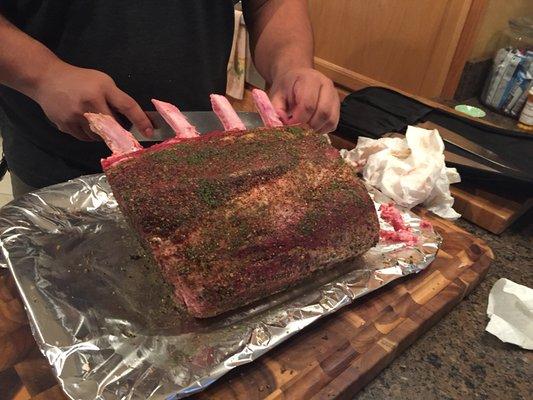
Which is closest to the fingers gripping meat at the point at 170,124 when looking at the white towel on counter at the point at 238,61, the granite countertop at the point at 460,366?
the granite countertop at the point at 460,366

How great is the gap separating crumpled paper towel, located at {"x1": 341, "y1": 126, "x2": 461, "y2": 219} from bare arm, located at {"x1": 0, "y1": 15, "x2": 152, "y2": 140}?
579mm

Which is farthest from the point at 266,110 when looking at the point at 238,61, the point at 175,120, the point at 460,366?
the point at 238,61

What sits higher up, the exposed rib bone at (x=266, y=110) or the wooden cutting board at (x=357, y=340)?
the exposed rib bone at (x=266, y=110)

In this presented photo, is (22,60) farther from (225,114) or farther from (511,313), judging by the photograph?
(511,313)

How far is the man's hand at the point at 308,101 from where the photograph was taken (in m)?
0.99

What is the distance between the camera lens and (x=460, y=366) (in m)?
0.81

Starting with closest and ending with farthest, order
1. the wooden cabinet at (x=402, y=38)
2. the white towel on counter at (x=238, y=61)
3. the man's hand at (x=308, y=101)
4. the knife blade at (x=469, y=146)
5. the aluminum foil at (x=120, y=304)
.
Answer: the aluminum foil at (x=120, y=304), the man's hand at (x=308, y=101), the knife blade at (x=469, y=146), the wooden cabinet at (x=402, y=38), the white towel on counter at (x=238, y=61)

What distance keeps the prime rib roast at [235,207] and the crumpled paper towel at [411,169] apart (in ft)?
0.87

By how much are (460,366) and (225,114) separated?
607mm

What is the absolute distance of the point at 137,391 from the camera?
0.66 metres

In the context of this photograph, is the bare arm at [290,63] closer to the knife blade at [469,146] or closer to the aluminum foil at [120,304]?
the aluminum foil at [120,304]

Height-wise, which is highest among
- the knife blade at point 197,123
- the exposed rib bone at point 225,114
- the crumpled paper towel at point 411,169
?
the exposed rib bone at point 225,114

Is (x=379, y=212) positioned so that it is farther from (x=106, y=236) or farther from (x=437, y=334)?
(x=106, y=236)

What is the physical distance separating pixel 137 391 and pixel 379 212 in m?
0.64
